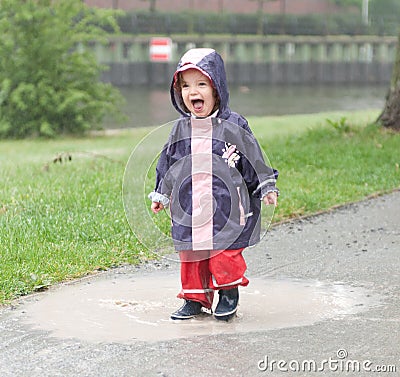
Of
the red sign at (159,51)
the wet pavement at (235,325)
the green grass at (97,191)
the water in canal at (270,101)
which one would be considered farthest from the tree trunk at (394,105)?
the red sign at (159,51)

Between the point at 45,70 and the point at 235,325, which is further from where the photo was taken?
the point at 45,70

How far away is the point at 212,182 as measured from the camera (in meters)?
4.84

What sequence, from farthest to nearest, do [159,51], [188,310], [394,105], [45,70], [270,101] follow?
[159,51], [270,101], [45,70], [394,105], [188,310]

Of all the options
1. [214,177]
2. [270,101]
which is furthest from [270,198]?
[270,101]

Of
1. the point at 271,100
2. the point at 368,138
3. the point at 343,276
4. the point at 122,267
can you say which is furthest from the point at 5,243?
the point at 271,100

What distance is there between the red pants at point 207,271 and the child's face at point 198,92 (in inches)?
27.4

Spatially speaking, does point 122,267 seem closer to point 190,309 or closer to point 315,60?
point 190,309

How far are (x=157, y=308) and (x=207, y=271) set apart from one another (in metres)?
0.37

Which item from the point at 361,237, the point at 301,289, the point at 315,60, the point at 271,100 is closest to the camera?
the point at 301,289

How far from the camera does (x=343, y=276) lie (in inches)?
232

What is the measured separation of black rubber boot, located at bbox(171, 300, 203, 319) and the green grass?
3.08 feet

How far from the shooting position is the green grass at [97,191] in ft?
19.6

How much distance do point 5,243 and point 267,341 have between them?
239cm

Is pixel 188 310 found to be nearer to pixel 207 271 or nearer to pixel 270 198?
pixel 207 271
